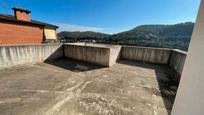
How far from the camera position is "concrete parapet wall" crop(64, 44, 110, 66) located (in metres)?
5.93

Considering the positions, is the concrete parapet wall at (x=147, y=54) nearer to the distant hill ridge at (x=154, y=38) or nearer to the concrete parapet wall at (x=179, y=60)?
the concrete parapet wall at (x=179, y=60)

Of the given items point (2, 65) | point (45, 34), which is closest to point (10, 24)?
point (45, 34)

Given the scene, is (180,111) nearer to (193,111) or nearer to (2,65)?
(193,111)

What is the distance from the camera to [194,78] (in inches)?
28.7

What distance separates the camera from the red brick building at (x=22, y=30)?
7.84 m

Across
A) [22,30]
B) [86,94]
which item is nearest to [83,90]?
[86,94]

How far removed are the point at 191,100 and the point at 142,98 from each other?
8.70 ft

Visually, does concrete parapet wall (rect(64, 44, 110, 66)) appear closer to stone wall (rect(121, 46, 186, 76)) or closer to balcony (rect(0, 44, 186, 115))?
balcony (rect(0, 44, 186, 115))

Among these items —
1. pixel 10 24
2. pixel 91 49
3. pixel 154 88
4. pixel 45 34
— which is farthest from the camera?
pixel 45 34

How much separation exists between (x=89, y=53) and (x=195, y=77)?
6022mm

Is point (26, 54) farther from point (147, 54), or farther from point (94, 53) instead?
point (147, 54)

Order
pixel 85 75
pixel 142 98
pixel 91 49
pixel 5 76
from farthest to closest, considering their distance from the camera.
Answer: pixel 91 49, pixel 85 75, pixel 5 76, pixel 142 98

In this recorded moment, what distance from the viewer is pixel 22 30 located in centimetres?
902

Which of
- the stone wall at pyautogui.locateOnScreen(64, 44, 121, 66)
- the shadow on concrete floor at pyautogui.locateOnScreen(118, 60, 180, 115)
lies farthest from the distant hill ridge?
the stone wall at pyautogui.locateOnScreen(64, 44, 121, 66)
